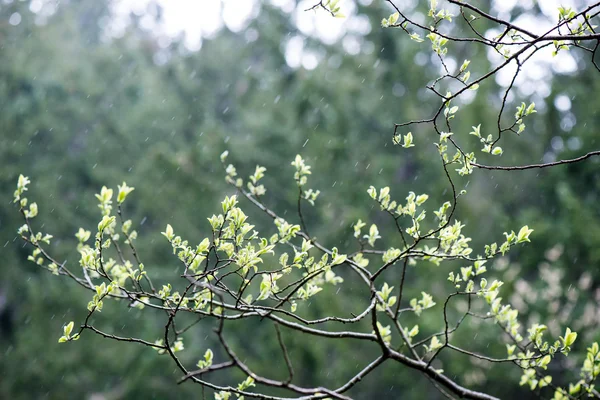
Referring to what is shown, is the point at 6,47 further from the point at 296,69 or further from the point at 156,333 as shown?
the point at 156,333

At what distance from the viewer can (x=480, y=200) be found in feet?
24.4

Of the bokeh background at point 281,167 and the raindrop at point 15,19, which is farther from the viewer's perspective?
the raindrop at point 15,19

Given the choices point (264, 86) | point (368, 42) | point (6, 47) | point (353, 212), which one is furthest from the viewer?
point (264, 86)

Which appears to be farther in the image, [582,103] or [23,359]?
[23,359]

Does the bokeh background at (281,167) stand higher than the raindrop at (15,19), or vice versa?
the raindrop at (15,19)

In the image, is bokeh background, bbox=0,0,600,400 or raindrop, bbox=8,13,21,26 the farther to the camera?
raindrop, bbox=8,13,21,26

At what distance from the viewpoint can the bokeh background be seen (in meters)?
6.19

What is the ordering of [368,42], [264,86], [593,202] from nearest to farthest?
[593,202]
[368,42]
[264,86]

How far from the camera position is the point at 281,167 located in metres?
8.19

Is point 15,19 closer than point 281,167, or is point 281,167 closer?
point 281,167

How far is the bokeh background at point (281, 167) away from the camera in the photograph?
6.19 metres

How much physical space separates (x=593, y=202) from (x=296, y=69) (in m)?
5.02

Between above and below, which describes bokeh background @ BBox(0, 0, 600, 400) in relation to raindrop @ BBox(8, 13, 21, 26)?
below

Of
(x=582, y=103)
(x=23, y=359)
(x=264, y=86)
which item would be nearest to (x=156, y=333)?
(x=23, y=359)
